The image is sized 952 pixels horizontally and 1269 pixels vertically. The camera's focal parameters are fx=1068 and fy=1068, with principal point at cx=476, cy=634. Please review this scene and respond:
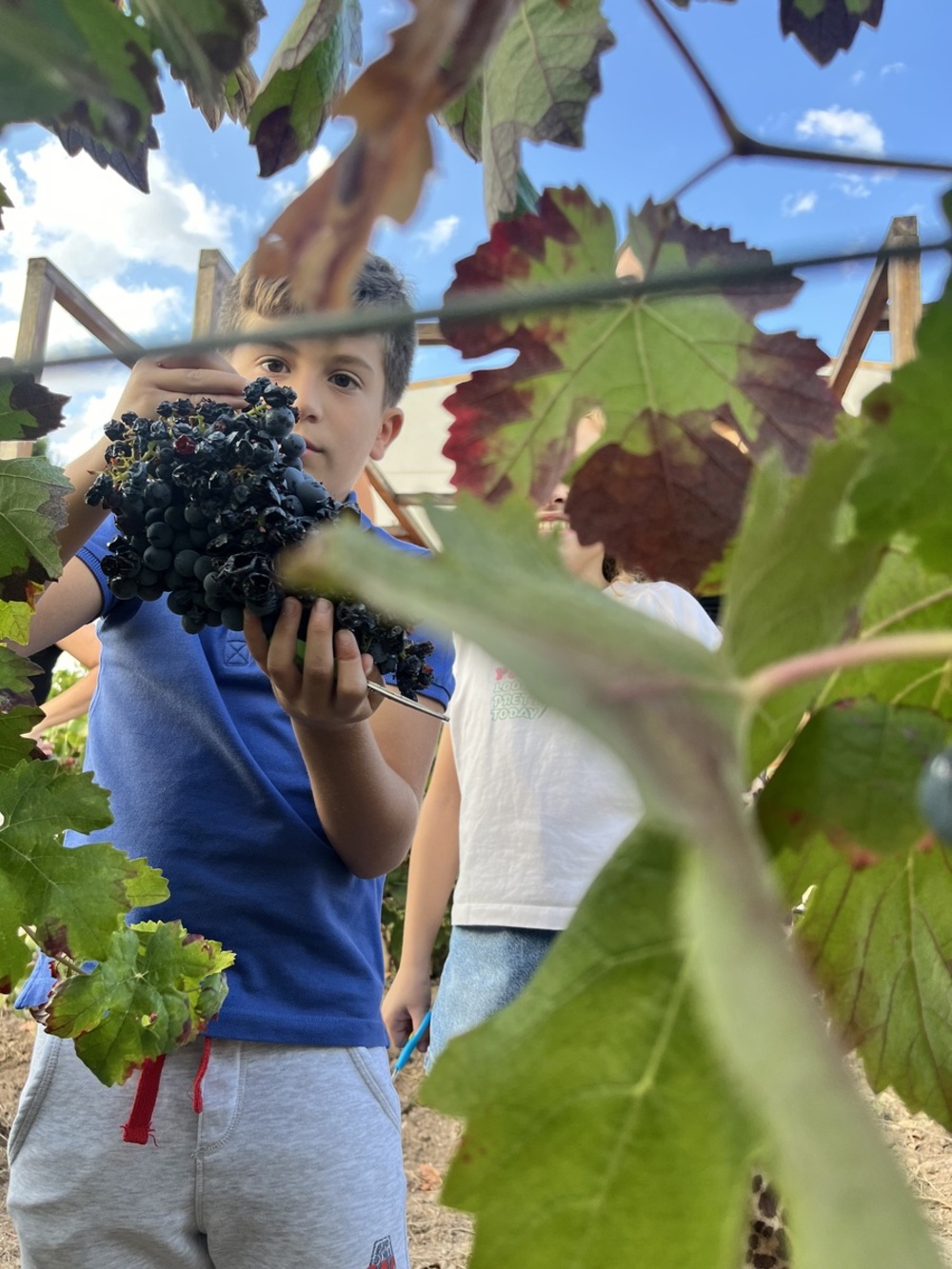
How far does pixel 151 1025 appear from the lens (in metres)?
0.67

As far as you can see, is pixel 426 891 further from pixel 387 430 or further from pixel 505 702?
pixel 387 430

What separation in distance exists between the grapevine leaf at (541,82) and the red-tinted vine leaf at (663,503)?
0.10m

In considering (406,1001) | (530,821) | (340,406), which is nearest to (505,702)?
(530,821)

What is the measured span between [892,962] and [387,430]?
44.1 inches

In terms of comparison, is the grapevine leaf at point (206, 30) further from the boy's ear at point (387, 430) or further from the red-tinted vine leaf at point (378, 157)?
the boy's ear at point (387, 430)

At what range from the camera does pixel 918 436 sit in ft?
0.55

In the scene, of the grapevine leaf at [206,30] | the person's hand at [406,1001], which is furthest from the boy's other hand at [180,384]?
the person's hand at [406,1001]

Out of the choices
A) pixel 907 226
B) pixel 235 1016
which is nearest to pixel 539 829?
pixel 235 1016

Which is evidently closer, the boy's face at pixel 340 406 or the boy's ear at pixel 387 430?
the boy's face at pixel 340 406

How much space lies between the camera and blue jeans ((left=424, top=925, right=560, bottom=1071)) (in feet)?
4.77

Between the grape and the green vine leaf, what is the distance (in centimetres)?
5

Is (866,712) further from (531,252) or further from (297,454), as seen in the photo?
(297,454)

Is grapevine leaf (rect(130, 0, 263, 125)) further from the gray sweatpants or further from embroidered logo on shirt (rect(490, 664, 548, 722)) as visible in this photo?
the gray sweatpants

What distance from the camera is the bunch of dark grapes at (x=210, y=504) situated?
569 millimetres
